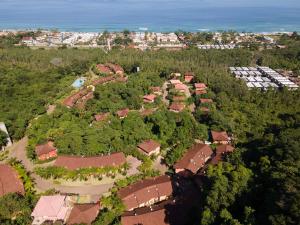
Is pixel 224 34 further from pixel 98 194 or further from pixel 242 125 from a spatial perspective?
pixel 98 194

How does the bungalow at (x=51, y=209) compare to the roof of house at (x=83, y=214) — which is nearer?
the roof of house at (x=83, y=214)

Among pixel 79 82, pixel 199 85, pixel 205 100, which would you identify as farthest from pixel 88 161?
pixel 79 82

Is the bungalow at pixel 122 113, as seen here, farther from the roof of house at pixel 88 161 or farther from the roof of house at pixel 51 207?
the roof of house at pixel 51 207

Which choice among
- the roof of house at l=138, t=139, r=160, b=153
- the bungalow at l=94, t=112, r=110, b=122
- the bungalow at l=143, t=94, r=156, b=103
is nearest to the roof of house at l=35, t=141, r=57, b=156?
the bungalow at l=94, t=112, r=110, b=122

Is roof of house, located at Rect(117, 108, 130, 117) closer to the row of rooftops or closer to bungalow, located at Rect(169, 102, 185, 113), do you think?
bungalow, located at Rect(169, 102, 185, 113)

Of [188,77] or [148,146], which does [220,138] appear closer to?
[148,146]

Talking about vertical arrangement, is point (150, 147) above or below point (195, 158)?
above

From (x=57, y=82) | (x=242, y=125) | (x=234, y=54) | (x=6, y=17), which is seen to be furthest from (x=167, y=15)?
(x=242, y=125)

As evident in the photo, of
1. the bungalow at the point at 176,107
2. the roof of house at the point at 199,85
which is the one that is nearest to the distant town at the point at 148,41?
the roof of house at the point at 199,85
